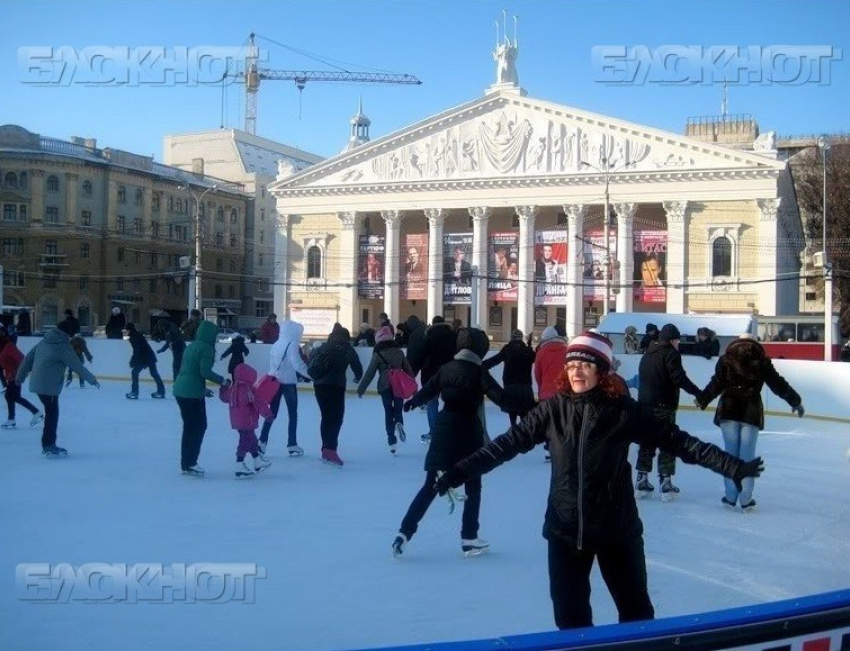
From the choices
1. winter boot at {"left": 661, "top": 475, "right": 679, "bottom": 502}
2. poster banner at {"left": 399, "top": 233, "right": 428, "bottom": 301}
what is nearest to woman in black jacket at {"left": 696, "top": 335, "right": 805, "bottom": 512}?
winter boot at {"left": 661, "top": 475, "right": 679, "bottom": 502}

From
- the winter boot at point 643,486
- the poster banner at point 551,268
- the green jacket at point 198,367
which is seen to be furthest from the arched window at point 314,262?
the winter boot at point 643,486

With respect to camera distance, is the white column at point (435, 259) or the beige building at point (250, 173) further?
the beige building at point (250, 173)

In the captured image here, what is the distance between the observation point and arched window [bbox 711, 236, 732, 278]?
45.6 meters

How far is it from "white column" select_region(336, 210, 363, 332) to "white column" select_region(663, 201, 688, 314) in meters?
17.4

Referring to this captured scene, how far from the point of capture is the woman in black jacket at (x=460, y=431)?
20.0 ft

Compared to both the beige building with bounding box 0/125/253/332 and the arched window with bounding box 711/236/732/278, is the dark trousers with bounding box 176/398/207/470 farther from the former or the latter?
the arched window with bounding box 711/236/732/278

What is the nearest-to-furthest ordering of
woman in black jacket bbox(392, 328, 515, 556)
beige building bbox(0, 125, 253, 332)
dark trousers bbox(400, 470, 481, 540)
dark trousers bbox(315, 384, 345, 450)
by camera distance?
woman in black jacket bbox(392, 328, 515, 556) → dark trousers bbox(400, 470, 481, 540) → dark trousers bbox(315, 384, 345, 450) → beige building bbox(0, 125, 253, 332)

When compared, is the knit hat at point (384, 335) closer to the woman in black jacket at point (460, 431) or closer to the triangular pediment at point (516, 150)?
the woman in black jacket at point (460, 431)

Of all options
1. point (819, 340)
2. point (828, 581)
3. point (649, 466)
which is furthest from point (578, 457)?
point (819, 340)

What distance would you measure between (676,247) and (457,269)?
1114cm

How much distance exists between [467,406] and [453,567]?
42.1 inches

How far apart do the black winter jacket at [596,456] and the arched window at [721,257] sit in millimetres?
43826

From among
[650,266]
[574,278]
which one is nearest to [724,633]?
[650,266]

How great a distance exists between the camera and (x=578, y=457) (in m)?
3.73
